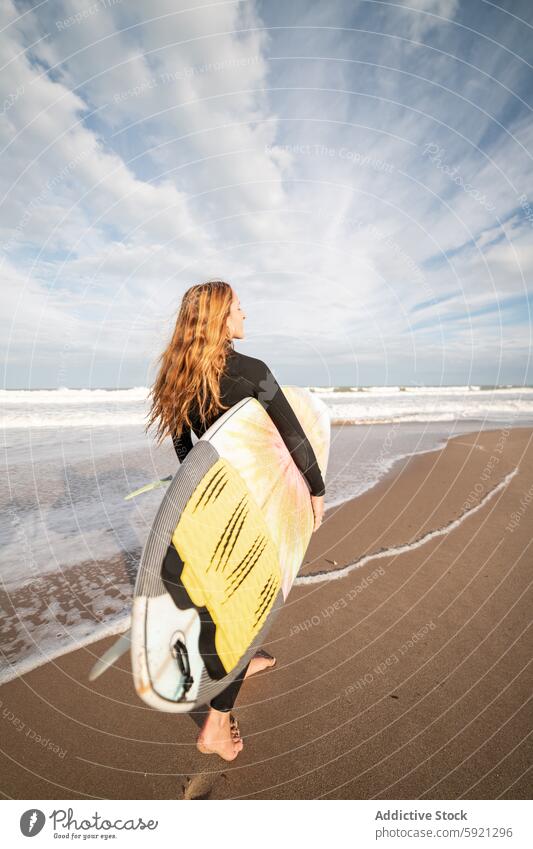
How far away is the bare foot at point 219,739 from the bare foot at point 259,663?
1.39 feet

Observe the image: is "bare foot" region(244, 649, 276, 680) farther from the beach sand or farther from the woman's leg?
the woman's leg

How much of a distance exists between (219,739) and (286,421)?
1.60 m

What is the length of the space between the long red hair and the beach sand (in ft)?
5.42

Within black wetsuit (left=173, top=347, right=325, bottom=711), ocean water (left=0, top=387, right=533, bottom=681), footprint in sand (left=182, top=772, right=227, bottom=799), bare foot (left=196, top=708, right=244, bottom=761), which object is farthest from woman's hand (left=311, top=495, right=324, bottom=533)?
ocean water (left=0, top=387, right=533, bottom=681)

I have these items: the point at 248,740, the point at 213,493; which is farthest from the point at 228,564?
the point at 248,740

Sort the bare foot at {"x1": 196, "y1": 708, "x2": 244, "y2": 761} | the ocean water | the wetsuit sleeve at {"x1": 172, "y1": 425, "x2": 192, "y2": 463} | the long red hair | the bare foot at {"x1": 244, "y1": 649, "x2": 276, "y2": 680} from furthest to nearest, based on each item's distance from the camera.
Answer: the ocean water → the wetsuit sleeve at {"x1": 172, "y1": 425, "x2": 192, "y2": 463} → the bare foot at {"x1": 244, "y1": 649, "x2": 276, "y2": 680} → the long red hair → the bare foot at {"x1": 196, "y1": 708, "x2": 244, "y2": 761}

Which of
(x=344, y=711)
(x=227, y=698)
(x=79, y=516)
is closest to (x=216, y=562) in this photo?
(x=227, y=698)

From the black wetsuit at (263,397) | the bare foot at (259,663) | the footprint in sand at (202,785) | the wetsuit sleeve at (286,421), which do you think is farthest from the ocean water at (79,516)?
the wetsuit sleeve at (286,421)

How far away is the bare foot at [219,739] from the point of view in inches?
66.6

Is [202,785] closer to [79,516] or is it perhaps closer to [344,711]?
[344,711]

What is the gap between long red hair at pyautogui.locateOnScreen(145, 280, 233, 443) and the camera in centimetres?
204

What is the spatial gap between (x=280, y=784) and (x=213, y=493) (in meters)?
A: 1.31

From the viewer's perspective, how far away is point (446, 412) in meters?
18.6

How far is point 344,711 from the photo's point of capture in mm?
1945
